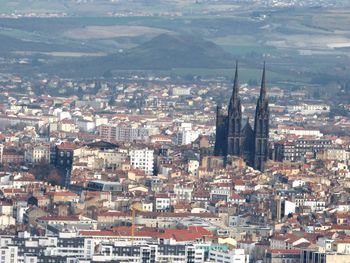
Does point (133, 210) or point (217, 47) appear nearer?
point (133, 210)

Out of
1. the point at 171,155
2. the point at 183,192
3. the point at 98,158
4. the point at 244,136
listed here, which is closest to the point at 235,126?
the point at 244,136

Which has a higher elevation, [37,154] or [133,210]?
[133,210]

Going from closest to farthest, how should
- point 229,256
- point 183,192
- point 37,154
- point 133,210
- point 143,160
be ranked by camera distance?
1. point 229,256
2. point 133,210
3. point 183,192
4. point 143,160
5. point 37,154

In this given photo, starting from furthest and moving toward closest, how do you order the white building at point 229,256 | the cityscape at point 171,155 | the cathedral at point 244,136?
the cathedral at point 244,136, the cityscape at point 171,155, the white building at point 229,256

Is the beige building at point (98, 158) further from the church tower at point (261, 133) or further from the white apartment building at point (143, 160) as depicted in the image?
the church tower at point (261, 133)

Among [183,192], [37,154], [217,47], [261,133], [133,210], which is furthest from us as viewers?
[217,47]

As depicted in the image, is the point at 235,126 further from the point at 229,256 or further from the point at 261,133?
the point at 229,256

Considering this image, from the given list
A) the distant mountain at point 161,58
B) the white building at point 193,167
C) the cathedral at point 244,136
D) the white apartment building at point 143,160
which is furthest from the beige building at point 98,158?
the distant mountain at point 161,58

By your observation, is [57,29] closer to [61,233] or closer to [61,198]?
[61,198]

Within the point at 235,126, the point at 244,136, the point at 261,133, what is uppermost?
the point at 235,126
